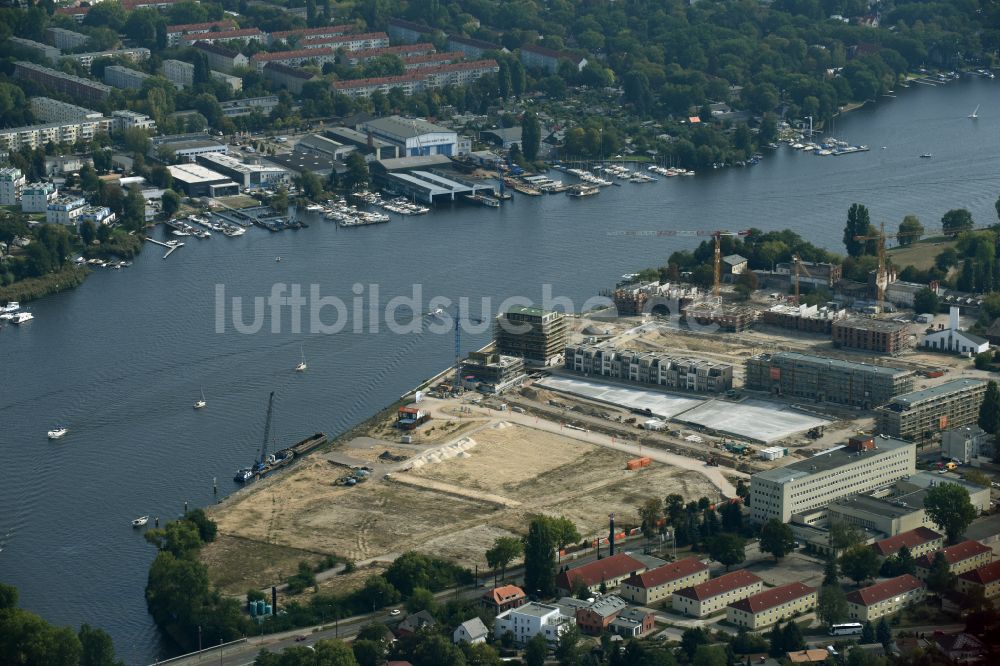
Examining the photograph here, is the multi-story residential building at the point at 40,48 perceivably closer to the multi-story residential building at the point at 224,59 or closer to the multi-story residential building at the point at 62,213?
the multi-story residential building at the point at 224,59

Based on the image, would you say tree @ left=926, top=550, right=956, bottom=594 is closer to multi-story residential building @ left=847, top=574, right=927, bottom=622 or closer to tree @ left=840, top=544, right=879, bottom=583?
multi-story residential building @ left=847, top=574, right=927, bottom=622

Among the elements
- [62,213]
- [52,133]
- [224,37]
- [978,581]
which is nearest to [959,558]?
[978,581]

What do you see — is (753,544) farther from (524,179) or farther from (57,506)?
(524,179)

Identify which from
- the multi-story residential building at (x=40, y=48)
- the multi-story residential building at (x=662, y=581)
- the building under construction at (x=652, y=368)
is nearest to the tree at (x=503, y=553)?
the multi-story residential building at (x=662, y=581)

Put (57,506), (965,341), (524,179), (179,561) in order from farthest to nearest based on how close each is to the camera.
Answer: (524,179) < (965,341) < (57,506) < (179,561)

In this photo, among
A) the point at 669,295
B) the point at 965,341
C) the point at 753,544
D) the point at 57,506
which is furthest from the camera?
the point at 669,295

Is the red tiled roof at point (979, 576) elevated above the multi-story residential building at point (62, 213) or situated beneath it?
situated beneath

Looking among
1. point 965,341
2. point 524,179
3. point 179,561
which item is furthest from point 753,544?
point 524,179
